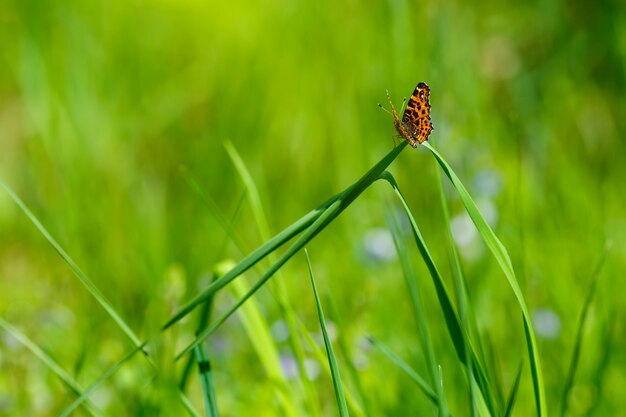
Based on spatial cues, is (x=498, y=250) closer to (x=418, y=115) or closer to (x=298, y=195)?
(x=418, y=115)

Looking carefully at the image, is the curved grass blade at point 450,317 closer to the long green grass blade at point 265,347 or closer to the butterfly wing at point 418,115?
the butterfly wing at point 418,115

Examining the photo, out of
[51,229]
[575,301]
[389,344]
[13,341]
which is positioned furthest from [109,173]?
[575,301]

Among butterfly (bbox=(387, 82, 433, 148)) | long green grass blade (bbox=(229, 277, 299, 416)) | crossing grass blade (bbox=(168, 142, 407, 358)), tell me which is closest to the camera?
crossing grass blade (bbox=(168, 142, 407, 358))

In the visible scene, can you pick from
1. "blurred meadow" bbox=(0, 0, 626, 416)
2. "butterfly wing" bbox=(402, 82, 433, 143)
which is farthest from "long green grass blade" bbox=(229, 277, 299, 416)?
"butterfly wing" bbox=(402, 82, 433, 143)

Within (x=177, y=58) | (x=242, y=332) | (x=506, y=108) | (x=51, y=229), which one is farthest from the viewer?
(x=177, y=58)

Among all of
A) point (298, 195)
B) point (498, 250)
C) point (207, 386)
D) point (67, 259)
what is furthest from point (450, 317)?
point (298, 195)

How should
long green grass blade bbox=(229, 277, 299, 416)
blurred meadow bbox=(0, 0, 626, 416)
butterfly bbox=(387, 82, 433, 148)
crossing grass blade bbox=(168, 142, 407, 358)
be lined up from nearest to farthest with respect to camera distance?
crossing grass blade bbox=(168, 142, 407, 358) < butterfly bbox=(387, 82, 433, 148) < long green grass blade bbox=(229, 277, 299, 416) < blurred meadow bbox=(0, 0, 626, 416)

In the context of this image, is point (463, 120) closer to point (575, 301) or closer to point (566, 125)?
point (566, 125)

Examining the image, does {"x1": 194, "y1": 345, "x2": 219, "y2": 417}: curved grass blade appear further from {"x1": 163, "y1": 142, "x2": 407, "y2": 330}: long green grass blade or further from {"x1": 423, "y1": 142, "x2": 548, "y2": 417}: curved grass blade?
{"x1": 423, "y1": 142, "x2": 548, "y2": 417}: curved grass blade
